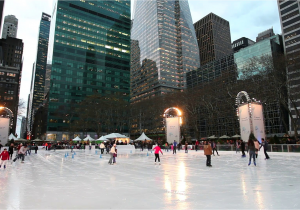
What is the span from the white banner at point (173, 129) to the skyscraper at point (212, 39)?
14110 centimetres

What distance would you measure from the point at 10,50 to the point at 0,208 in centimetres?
14608

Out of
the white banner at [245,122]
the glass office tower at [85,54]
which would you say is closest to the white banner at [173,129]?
the white banner at [245,122]

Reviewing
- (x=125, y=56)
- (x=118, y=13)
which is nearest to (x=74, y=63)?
(x=125, y=56)

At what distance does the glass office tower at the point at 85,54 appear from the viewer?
86625 mm

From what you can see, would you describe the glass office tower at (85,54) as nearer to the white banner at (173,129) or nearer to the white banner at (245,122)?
the white banner at (173,129)

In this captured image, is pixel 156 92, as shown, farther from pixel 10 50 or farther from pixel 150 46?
pixel 10 50

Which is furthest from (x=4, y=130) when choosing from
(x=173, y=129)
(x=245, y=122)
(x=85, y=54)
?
(x=85, y=54)

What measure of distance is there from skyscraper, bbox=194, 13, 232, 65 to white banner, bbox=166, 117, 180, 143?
463 feet

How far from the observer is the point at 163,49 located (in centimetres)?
14162

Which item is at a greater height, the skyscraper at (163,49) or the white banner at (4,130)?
the skyscraper at (163,49)

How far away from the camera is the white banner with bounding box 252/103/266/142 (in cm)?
2470

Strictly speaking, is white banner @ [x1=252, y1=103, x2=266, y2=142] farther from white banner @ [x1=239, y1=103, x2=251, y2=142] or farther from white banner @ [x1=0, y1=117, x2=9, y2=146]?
white banner @ [x1=0, y1=117, x2=9, y2=146]

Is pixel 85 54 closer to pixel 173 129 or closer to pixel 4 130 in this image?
pixel 4 130

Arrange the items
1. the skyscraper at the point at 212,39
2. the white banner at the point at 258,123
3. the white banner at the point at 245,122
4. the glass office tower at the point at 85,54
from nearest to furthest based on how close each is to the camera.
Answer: the white banner at the point at 258,123 < the white banner at the point at 245,122 < the glass office tower at the point at 85,54 < the skyscraper at the point at 212,39
